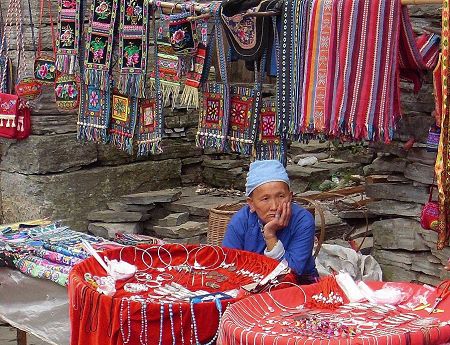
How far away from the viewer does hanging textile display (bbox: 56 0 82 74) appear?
6.01m

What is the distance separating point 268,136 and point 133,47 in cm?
124

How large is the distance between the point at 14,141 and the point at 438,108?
156 inches

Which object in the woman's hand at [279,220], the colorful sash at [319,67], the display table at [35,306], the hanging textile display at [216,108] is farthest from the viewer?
the hanging textile display at [216,108]

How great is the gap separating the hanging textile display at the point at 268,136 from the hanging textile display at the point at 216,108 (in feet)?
0.77

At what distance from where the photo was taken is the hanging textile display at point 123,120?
586 centimetres

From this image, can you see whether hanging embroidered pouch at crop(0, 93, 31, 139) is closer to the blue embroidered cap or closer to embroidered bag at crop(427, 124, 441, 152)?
the blue embroidered cap

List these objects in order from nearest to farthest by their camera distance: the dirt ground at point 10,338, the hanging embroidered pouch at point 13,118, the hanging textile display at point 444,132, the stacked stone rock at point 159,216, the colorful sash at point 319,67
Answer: the hanging textile display at point 444,132, the colorful sash at point 319,67, the dirt ground at point 10,338, the hanging embroidered pouch at point 13,118, the stacked stone rock at point 159,216

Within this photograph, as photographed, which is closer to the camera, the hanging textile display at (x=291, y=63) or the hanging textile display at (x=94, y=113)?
the hanging textile display at (x=291, y=63)

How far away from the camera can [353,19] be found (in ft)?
14.7

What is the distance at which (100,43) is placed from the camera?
5.89 m

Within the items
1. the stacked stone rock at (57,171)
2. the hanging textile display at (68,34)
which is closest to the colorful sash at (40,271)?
the hanging textile display at (68,34)

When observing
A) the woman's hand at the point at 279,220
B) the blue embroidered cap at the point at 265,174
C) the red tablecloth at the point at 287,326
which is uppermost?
the blue embroidered cap at the point at 265,174

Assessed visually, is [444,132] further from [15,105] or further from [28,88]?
[15,105]

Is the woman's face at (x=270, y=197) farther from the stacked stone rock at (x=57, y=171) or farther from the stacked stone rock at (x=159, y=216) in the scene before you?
the stacked stone rock at (x=57, y=171)
